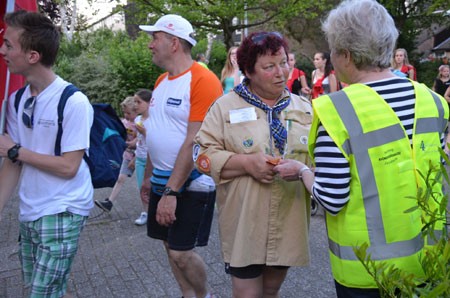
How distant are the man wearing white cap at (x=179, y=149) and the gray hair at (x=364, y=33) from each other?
1356 millimetres

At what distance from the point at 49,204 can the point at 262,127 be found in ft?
3.96

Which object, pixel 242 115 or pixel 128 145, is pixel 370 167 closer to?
pixel 242 115

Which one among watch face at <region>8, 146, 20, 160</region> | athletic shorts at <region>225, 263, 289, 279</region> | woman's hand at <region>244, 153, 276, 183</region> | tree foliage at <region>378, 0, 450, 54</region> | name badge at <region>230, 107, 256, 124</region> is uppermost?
tree foliage at <region>378, 0, 450, 54</region>

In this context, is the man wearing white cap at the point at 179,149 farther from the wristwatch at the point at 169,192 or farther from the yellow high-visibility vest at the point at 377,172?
the yellow high-visibility vest at the point at 377,172

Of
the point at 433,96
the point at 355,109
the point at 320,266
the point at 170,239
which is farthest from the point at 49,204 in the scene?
the point at 320,266

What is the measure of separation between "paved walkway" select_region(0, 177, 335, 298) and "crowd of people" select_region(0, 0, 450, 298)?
2.71 feet

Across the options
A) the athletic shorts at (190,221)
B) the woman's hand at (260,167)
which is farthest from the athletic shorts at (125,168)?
the woman's hand at (260,167)

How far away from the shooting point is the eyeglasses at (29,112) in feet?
9.36

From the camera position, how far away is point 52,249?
9.26ft

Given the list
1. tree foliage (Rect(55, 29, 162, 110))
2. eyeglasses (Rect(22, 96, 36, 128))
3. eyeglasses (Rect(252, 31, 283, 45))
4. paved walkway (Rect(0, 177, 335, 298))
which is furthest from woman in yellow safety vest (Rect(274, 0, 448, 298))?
tree foliage (Rect(55, 29, 162, 110))

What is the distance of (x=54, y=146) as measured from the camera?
2.85m

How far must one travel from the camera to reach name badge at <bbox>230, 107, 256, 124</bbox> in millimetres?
2775

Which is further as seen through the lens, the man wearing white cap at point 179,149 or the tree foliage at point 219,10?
the tree foliage at point 219,10

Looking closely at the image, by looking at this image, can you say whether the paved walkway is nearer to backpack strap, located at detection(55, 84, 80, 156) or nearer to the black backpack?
the black backpack
